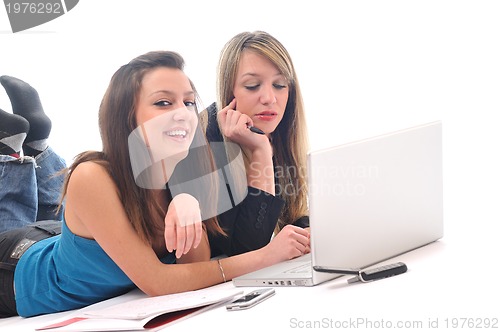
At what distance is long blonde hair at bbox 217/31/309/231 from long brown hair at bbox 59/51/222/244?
0.26 m

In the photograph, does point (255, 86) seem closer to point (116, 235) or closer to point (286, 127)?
point (286, 127)

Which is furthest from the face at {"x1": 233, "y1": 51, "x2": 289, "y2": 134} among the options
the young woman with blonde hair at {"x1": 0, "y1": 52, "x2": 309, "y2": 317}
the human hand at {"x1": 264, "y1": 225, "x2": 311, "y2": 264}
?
the human hand at {"x1": 264, "y1": 225, "x2": 311, "y2": 264}

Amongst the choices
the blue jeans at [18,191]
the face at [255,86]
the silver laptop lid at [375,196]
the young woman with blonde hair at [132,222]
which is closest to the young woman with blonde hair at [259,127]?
the face at [255,86]

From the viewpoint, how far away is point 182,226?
176cm

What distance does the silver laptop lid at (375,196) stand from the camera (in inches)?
63.9

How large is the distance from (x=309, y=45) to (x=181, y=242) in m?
1.52

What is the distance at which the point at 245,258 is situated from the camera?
1.89 m

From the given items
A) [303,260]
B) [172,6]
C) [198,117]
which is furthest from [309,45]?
[303,260]

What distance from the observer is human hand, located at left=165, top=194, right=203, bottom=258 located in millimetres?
1756

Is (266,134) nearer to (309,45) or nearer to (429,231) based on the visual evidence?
(429,231)

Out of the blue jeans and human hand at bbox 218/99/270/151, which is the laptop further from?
the blue jeans

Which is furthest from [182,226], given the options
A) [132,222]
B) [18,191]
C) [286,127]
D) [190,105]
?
[18,191]

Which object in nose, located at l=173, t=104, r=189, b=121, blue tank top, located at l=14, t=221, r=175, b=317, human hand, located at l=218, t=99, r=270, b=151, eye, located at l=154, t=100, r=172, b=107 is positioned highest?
eye, located at l=154, t=100, r=172, b=107

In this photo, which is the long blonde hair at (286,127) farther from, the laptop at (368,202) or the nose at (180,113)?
the laptop at (368,202)
